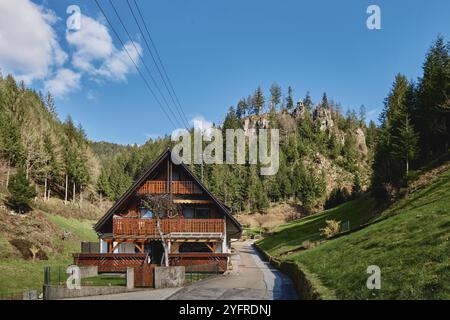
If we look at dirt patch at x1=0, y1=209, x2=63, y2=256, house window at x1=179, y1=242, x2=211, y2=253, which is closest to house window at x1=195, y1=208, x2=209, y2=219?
house window at x1=179, y1=242, x2=211, y2=253

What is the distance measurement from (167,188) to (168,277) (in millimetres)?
12352

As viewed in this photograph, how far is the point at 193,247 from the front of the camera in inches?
1247

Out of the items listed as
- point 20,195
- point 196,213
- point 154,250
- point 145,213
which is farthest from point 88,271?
point 20,195

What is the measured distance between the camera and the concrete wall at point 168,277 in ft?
63.6

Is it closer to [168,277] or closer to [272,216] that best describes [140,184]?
[168,277]

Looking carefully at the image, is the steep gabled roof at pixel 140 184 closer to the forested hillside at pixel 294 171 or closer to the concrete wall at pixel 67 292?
the concrete wall at pixel 67 292

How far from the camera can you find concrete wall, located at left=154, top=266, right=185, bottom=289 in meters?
19.4

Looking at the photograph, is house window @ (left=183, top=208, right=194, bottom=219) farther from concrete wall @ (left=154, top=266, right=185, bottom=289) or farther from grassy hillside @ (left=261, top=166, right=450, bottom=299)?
grassy hillside @ (left=261, top=166, right=450, bottom=299)

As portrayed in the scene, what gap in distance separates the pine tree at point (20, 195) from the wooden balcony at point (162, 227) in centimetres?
2312

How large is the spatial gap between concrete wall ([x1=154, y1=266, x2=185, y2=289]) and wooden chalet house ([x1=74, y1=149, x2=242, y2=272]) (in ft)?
27.9

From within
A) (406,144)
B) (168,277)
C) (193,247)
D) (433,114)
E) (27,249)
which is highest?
(433,114)

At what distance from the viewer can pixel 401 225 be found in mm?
22219
